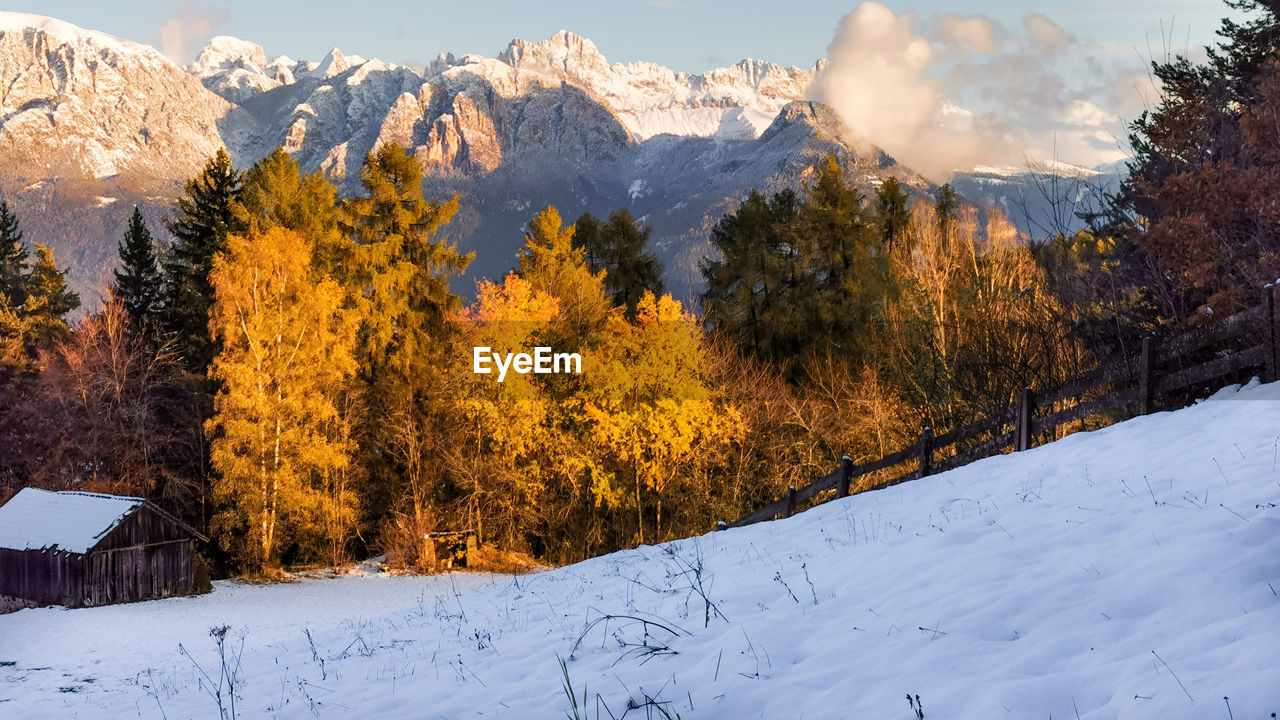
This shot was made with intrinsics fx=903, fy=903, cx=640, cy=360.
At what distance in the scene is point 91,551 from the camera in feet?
99.0

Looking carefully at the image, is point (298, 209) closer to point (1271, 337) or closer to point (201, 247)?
point (201, 247)

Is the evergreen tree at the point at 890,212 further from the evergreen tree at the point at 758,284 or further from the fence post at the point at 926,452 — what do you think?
the fence post at the point at 926,452

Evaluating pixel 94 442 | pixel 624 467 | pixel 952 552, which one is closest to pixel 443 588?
pixel 624 467

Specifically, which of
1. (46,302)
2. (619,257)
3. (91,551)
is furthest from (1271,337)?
(46,302)

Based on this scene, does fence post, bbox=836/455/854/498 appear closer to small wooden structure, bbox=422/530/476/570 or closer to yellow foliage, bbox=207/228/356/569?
yellow foliage, bbox=207/228/356/569

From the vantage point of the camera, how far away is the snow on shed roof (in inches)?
1196

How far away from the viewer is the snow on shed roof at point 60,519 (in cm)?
3039

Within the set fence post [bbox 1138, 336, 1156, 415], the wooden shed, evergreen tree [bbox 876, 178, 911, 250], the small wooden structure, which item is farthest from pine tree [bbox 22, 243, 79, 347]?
fence post [bbox 1138, 336, 1156, 415]

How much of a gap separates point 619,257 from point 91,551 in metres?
25.2

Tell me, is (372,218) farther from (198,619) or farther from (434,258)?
(198,619)

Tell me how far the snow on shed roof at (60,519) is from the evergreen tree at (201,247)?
618 centimetres

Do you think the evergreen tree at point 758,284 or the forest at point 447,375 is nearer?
the forest at point 447,375

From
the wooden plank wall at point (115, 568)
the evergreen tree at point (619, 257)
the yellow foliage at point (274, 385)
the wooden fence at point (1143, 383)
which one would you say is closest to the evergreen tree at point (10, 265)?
the wooden plank wall at point (115, 568)

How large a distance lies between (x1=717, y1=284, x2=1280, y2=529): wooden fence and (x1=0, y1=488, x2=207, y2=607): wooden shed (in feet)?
82.0
